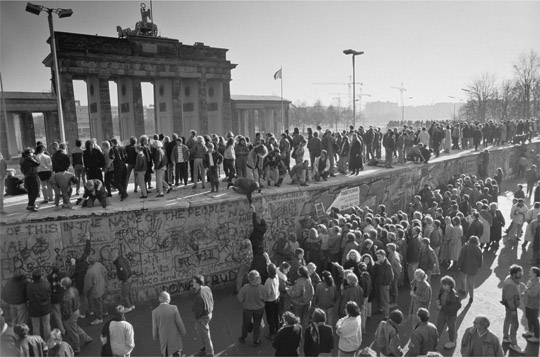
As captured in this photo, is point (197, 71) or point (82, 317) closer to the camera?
point (82, 317)

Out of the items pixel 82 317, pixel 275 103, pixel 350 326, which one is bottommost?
pixel 82 317

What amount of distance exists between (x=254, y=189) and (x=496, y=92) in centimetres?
5232

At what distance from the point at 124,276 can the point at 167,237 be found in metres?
1.87

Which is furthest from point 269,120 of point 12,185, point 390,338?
point 390,338

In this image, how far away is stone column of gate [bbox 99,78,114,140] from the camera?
97.3ft

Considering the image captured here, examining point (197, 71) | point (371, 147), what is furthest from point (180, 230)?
point (197, 71)

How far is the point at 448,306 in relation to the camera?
830 cm

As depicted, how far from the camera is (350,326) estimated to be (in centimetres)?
710

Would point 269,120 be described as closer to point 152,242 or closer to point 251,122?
point 251,122

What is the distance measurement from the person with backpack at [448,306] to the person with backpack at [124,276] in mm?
7508

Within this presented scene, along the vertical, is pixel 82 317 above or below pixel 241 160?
below

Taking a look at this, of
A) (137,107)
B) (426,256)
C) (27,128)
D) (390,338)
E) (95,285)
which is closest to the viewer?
(390,338)

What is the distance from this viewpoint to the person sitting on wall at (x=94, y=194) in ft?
35.5

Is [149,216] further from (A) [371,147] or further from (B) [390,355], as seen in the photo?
(A) [371,147]
